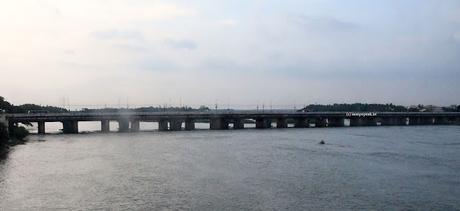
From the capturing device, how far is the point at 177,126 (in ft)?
437

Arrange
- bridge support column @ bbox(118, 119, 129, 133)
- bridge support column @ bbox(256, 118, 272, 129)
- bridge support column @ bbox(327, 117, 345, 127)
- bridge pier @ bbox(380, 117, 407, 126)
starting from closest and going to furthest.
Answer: bridge support column @ bbox(118, 119, 129, 133), bridge support column @ bbox(256, 118, 272, 129), bridge support column @ bbox(327, 117, 345, 127), bridge pier @ bbox(380, 117, 407, 126)

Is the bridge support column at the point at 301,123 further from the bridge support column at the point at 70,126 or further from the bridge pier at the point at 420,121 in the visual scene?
the bridge support column at the point at 70,126

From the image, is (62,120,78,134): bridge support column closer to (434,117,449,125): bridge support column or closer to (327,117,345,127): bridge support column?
(327,117,345,127): bridge support column

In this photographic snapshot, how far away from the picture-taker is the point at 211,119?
445 ft

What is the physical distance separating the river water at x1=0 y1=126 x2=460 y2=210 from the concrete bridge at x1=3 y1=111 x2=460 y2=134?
37605 mm

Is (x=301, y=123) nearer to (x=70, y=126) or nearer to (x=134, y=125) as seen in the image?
(x=134, y=125)

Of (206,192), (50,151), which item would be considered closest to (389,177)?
(206,192)

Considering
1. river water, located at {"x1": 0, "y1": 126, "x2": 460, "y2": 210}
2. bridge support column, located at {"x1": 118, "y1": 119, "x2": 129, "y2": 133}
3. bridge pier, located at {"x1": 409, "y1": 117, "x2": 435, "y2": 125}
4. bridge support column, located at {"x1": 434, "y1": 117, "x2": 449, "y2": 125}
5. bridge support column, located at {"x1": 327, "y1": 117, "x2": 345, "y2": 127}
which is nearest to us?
river water, located at {"x1": 0, "y1": 126, "x2": 460, "y2": 210}

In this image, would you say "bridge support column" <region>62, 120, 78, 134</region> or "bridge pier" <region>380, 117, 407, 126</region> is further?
Result: "bridge pier" <region>380, 117, 407, 126</region>

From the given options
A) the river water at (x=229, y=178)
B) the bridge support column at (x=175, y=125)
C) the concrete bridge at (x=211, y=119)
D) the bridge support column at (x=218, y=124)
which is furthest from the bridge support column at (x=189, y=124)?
the river water at (x=229, y=178)

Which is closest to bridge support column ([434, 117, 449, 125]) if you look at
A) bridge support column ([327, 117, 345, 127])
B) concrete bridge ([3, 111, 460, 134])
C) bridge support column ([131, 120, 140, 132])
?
concrete bridge ([3, 111, 460, 134])

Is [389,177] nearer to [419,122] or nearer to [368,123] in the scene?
[368,123]

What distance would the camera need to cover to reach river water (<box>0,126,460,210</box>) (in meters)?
37.0

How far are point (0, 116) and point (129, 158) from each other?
31699 millimetres
